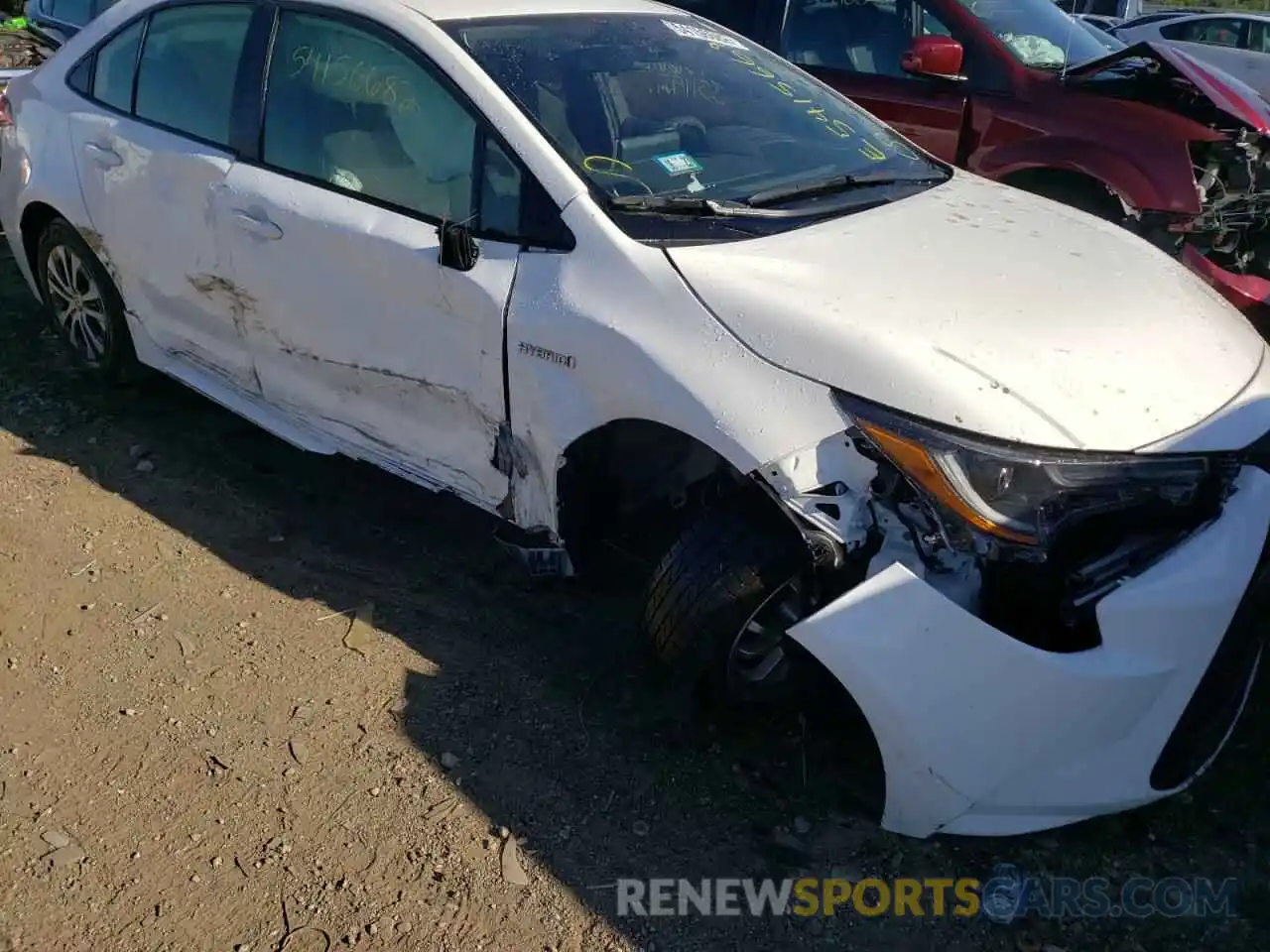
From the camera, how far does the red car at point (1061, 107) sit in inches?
202

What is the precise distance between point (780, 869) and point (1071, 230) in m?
1.90

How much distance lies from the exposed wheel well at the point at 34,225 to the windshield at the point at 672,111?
7.34 ft

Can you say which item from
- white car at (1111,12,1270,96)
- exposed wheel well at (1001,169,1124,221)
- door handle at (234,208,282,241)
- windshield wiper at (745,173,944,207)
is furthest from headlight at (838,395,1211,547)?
white car at (1111,12,1270,96)

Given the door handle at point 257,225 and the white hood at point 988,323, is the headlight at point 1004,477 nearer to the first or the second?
the white hood at point 988,323

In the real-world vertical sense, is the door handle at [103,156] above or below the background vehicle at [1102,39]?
above

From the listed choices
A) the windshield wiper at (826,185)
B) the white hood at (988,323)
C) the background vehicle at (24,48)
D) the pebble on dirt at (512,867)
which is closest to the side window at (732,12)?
the windshield wiper at (826,185)

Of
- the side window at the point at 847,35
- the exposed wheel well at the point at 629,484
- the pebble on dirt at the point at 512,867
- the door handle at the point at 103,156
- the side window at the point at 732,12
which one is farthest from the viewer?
the side window at the point at 732,12

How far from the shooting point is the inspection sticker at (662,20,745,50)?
381cm

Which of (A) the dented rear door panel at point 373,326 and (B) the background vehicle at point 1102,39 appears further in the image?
(B) the background vehicle at point 1102,39

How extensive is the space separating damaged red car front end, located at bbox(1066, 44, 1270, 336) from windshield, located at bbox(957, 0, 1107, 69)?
1.07ft

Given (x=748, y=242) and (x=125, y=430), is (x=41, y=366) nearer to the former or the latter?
(x=125, y=430)

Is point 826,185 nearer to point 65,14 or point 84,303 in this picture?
point 84,303

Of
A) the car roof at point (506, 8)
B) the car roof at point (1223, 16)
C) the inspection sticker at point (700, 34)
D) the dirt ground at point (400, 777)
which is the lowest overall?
the car roof at point (1223, 16)

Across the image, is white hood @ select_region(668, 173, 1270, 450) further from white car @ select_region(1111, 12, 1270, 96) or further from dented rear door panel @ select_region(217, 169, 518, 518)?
white car @ select_region(1111, 12, 1270, 96)
